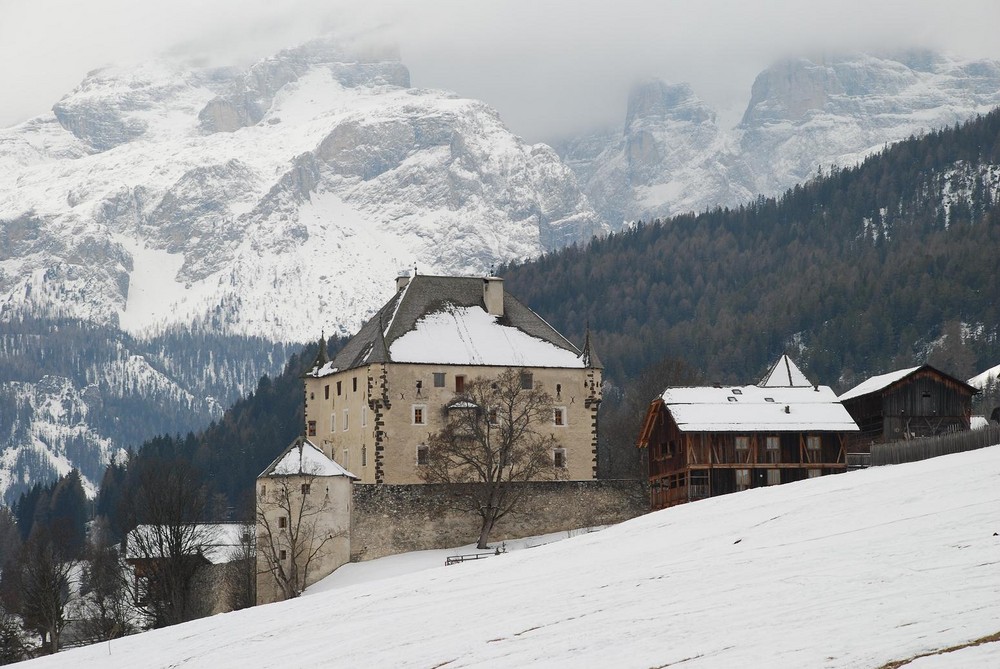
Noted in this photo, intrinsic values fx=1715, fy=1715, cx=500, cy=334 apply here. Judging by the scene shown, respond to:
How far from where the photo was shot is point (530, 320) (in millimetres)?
108000

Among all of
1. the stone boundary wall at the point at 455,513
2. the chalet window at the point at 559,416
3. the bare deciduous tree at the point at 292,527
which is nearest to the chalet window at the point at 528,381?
the chalet window at the point at 559,416

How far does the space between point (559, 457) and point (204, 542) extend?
2804 centimetres

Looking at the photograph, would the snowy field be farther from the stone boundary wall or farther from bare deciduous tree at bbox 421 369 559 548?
bare deciduous tree at bbox 421 369 559 548

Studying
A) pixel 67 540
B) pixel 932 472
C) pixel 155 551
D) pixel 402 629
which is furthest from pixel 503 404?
pixel 67 540

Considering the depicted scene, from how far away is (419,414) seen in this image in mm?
100375

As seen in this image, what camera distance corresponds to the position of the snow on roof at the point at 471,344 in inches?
4021

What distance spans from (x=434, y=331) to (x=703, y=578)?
5916 cm

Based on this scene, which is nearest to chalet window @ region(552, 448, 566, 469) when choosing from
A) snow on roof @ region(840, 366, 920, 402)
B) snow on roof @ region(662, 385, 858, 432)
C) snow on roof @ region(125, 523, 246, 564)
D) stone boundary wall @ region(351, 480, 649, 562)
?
stone boundary wall @ region(351, 480, 649, 562)

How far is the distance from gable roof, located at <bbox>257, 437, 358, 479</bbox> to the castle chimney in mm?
19187

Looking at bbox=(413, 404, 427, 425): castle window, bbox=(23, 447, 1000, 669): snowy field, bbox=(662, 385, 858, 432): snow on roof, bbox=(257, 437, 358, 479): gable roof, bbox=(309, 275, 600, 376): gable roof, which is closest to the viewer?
bbox=(23, 447, 1000, 669): snowy field

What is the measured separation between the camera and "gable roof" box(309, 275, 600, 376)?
336 feet

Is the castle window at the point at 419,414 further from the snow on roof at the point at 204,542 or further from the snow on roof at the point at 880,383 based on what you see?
the snow on roof at the point at 880,383

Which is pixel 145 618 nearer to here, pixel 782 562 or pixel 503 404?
pixel 503 404

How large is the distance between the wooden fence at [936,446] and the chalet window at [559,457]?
26.8 m
